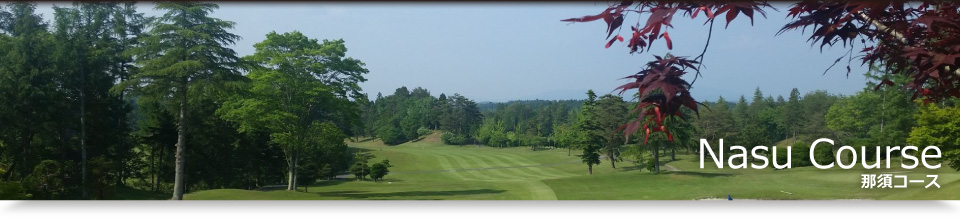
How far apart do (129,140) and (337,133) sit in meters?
4.09

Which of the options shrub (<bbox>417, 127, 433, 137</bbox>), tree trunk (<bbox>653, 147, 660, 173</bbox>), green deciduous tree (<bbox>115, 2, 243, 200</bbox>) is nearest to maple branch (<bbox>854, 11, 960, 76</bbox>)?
tree trunk (<bbox>653, 147, 660, 173</bbox>)

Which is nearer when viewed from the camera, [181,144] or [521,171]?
[181,144]

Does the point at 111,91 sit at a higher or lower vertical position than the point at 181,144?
higher

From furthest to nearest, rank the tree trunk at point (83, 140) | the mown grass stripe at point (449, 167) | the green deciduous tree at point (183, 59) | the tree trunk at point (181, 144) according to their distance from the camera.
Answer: the mown grass stripe at point (449, 167), the tree trunk at point (181, 144), the green deciduous tree at point (183, 59), the tree trunk at point (83, 140)

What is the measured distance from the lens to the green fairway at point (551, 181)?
27.5 feet

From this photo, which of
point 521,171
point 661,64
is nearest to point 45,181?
point 521,171

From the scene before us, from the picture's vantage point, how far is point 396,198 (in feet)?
32.2

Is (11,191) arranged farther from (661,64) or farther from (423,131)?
(661,64)

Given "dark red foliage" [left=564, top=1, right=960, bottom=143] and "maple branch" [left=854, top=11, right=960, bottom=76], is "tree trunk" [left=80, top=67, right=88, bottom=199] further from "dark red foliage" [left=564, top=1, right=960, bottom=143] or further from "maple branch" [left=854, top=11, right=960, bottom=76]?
"maple branch" [left=854, top=11, right=960, bottom=76]

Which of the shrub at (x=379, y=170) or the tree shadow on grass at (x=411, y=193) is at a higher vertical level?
the shrub at (x=379, y=170)

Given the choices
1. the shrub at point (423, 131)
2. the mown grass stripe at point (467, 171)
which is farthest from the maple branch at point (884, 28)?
the shrub at point (423, 131)

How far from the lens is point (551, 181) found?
11.1m

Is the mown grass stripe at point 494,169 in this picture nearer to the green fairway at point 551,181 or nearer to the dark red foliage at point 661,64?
the green fairway at point 551,181

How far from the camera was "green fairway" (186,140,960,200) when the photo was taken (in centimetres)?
837
